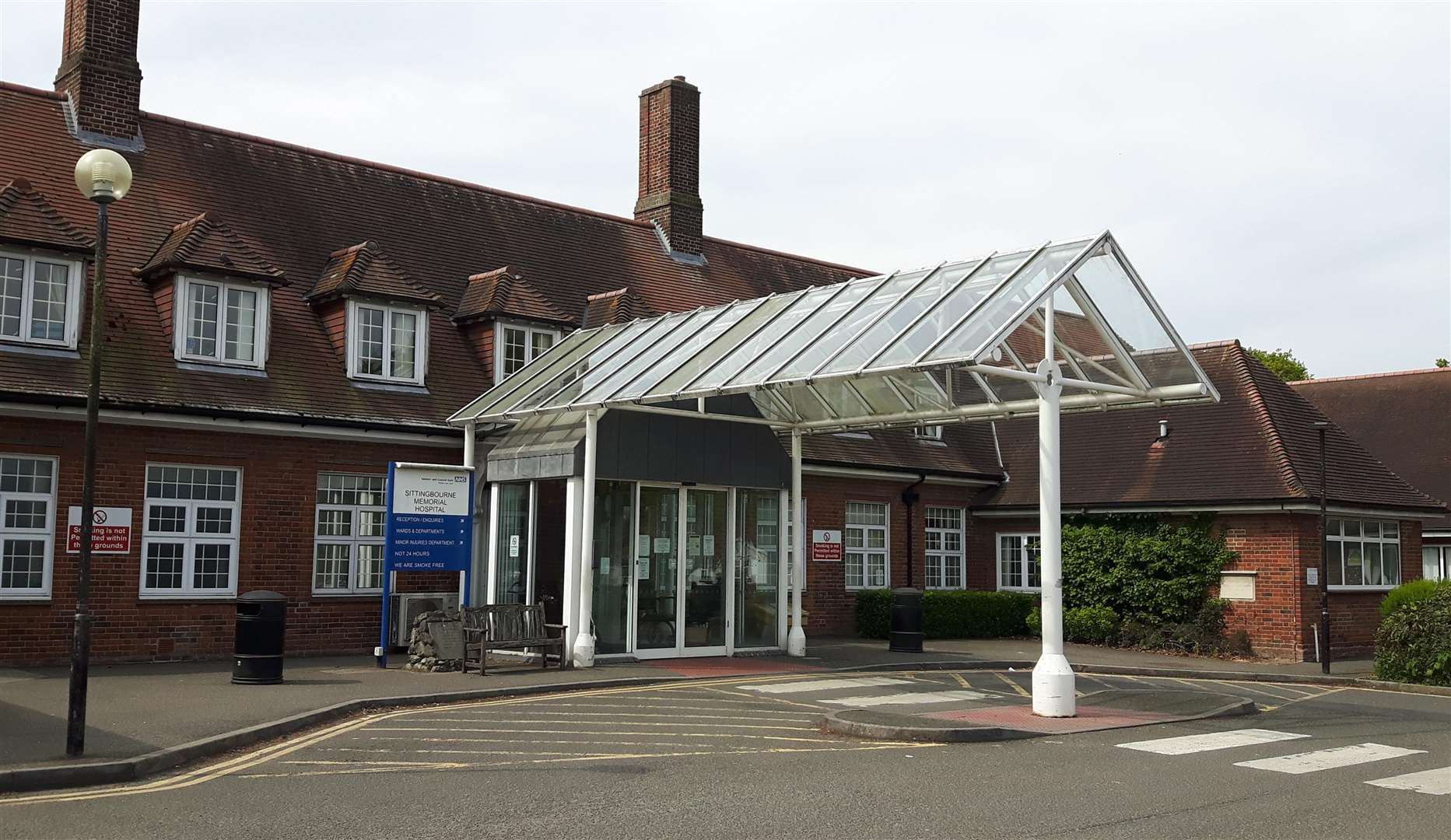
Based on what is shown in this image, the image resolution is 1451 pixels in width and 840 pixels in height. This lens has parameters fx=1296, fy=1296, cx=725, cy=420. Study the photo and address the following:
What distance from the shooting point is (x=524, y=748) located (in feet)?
35.0

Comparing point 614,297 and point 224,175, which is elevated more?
point 224,175

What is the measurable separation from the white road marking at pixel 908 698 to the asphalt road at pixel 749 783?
0.69 meters

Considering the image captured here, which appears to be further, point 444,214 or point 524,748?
point 444,214

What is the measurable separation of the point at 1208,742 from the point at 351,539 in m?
12.1

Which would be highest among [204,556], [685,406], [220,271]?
[220,271]

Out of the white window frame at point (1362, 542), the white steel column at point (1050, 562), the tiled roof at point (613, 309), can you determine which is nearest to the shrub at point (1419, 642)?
the white window frame at point (1362, 542)

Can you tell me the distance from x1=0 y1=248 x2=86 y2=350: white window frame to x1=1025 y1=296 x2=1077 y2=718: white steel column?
39.6 ft

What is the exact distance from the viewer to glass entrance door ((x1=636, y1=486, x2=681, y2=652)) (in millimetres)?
17516

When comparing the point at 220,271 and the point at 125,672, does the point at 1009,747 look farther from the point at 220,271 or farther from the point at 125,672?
the point at 220,271

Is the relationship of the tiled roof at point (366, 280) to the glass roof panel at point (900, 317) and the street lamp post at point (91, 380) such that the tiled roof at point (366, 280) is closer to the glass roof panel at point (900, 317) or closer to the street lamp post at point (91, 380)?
the glass roof panel at point (900, 317)

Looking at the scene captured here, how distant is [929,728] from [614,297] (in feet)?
41.3

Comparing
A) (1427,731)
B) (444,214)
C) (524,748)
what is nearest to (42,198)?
(444,214)

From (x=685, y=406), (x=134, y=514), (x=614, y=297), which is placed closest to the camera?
(x=134, y=514)

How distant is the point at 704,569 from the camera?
59.9 feet
